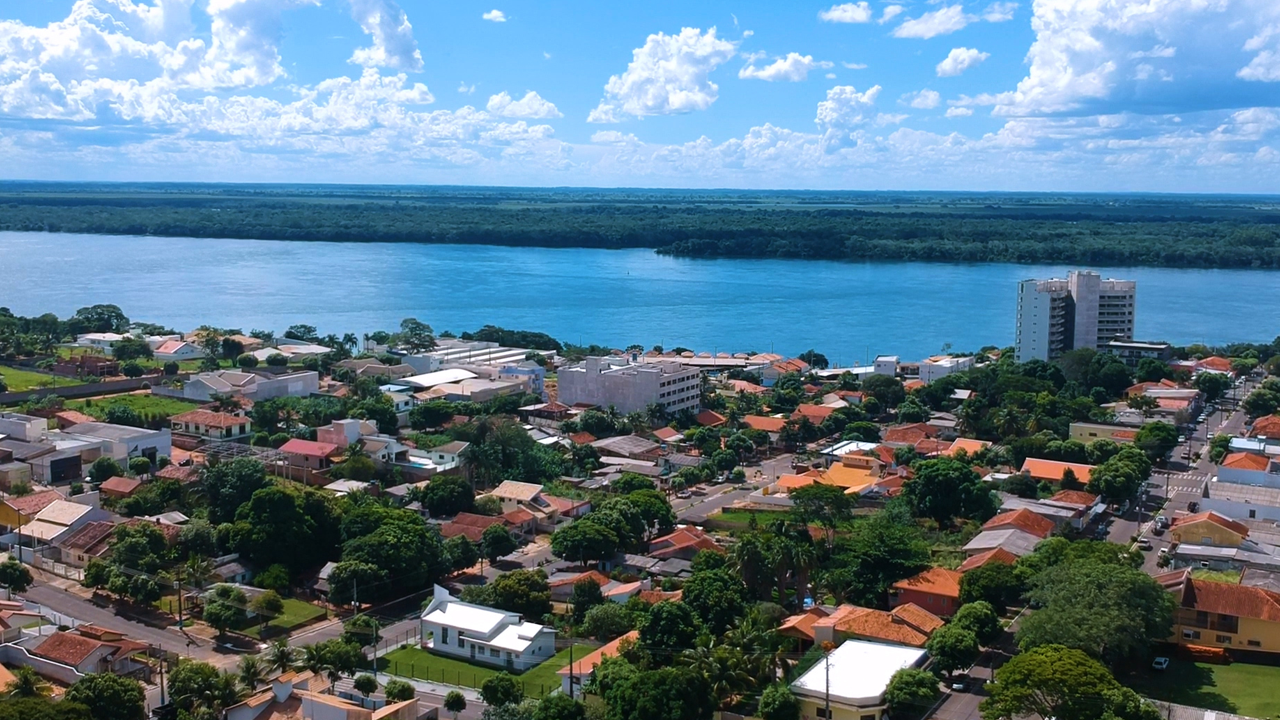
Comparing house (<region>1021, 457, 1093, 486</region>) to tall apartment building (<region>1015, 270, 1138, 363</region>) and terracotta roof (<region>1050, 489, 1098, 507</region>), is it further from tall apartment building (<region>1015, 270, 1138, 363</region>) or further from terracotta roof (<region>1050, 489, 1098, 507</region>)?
tall apartment building (<region>1015, 270, 1138, 363</region>)

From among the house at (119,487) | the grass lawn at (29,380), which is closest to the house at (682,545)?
the house at (119,487)

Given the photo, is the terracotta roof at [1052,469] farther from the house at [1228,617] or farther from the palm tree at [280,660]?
the palm tree at [280,660]

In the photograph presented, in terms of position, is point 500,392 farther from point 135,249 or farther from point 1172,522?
point 135,249

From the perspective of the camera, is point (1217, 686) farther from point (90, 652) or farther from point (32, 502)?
point (32, 502)

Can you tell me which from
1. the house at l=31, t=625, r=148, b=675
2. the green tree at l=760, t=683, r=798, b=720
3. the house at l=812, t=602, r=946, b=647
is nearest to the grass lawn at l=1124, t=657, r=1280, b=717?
the house at l=812, t=602, r=946, b=647

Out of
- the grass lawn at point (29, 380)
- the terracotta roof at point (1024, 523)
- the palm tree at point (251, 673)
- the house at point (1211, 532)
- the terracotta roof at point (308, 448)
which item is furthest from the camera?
the grass lawn at point (29, 380)

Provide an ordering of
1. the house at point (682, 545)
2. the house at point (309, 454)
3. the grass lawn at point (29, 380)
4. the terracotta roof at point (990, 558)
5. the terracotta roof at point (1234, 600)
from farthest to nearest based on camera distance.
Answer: the grass lawn at point (29, 380) → the house at point (309, 454) → the house at point (682, 545) → the terracotta roof at point (990, 558) → the terracotta roof at point (1234, 600)

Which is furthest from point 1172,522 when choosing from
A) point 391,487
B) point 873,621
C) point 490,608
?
point 391,487
